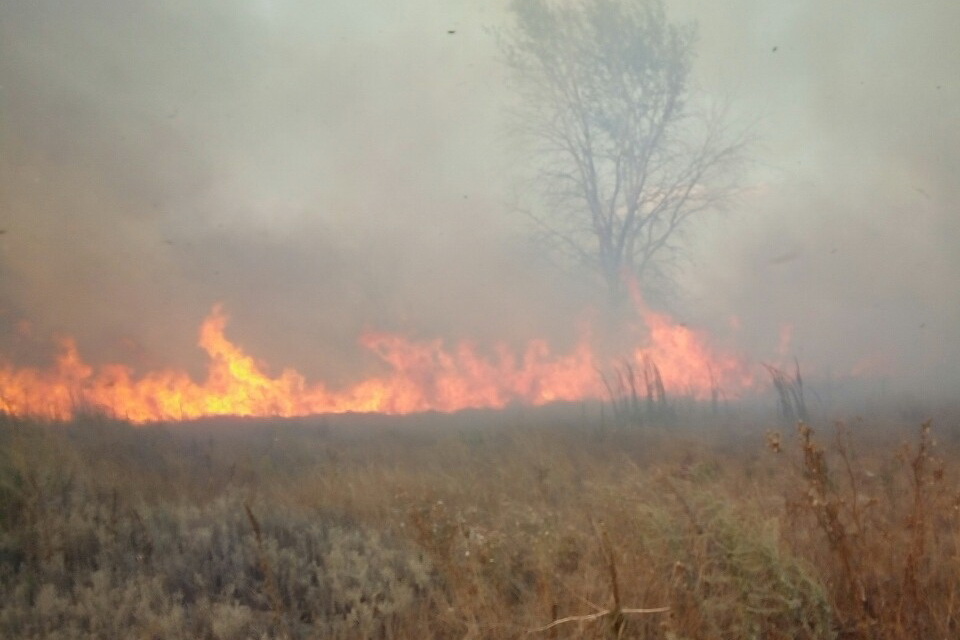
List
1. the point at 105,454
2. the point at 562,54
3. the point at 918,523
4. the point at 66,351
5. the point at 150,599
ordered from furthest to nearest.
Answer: the point at 562,54 < the point at 66,351 < the point at 105,454 < the point at 150,599 < the point at 918,523

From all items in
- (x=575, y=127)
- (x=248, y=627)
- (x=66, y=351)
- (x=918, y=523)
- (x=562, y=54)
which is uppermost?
(x=562, y=54)

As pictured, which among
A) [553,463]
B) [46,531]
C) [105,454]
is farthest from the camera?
[553,463]

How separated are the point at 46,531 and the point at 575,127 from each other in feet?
48.8

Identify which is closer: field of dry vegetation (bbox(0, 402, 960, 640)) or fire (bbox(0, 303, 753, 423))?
Result: field of dry vegetation (bbox(0, 402, 960, 640))

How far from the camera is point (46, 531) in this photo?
5.04m

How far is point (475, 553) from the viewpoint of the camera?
479 cm

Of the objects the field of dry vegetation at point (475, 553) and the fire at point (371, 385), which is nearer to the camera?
the field of dry vegetation at point (475, 553)

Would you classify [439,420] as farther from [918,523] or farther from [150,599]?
[918,523]

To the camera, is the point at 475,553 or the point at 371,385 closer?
the point at 475,553

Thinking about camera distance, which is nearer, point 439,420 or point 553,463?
point 553,463

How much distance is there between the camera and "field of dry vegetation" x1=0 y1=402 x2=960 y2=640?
160 inches

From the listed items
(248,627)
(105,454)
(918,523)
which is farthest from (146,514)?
(918,523)

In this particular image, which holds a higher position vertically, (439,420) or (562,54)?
(562,54)

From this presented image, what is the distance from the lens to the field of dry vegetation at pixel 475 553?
160 inches
